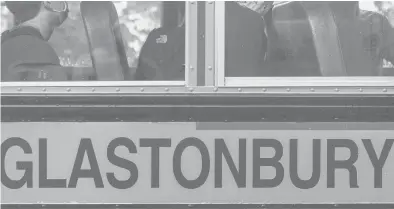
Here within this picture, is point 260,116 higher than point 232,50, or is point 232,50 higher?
point 232,50

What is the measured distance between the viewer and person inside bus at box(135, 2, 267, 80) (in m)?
2.50

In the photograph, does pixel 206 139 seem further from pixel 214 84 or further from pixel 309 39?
pixel 309 39

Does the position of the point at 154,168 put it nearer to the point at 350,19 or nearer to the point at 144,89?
the point at 144,89

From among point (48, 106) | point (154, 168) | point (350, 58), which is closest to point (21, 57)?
point (48, 106)

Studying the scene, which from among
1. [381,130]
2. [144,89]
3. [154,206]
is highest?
[144,89]

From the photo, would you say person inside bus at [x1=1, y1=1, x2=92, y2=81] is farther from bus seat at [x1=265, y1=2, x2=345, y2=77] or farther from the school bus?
bus seat at [x1=265, y1=2, x2=345, y2=77]

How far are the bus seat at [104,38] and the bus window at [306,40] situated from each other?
46 centimetres

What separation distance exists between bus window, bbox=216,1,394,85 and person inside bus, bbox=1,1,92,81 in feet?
2.42

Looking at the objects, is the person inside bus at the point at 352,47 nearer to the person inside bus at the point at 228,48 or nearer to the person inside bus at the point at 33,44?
the person inside bus at the point at 228,48

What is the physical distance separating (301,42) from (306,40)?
2 cm

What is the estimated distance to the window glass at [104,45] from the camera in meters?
2.53

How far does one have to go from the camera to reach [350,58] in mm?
2531

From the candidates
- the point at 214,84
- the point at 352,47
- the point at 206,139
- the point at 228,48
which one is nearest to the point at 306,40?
the point at 352,47

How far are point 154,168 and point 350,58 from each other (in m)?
0.99
